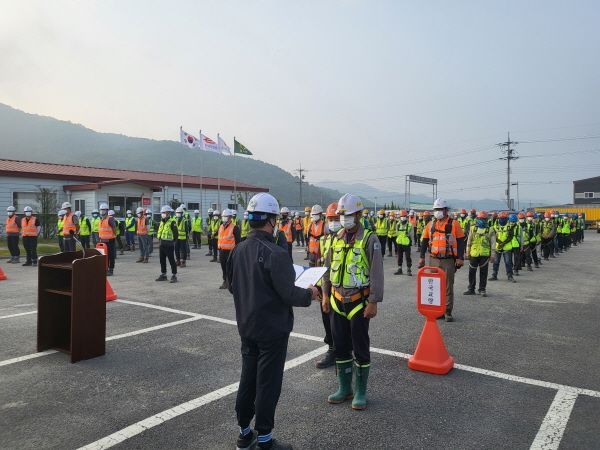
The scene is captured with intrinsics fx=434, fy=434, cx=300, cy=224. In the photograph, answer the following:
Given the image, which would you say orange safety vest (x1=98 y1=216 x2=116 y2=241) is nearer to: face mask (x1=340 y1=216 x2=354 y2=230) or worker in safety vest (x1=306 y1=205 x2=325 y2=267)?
worker in safety vest (x1=306 y1=205 x2=325 y2=267)

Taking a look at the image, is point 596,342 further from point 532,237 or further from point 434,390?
point 532,237

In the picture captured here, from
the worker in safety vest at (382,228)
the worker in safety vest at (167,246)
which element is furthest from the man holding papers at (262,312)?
the worker in safety vest at (382,228)

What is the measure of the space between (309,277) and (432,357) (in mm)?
2352

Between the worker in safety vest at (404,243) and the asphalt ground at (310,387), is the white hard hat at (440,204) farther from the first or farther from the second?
the worker in safety vest at (404,243)

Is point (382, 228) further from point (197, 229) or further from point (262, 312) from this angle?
point (262, 312)

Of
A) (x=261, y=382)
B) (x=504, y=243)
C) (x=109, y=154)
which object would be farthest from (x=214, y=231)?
(x=109, y=154)

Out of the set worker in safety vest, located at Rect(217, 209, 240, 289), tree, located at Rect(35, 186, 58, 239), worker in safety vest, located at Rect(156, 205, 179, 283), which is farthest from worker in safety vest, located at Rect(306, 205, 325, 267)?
tree, located at Rect(35, 186, 58, 239)

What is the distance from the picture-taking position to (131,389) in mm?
Result: 4586

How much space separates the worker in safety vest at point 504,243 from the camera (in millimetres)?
12703

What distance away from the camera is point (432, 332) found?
521 cm

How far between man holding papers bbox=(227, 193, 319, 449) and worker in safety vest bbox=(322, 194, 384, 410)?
36.4 inches

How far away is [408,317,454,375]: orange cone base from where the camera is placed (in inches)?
198

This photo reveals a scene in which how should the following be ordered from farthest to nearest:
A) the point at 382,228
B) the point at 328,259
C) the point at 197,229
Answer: the point at 197,229
the point at 382,228
the point at 328,259

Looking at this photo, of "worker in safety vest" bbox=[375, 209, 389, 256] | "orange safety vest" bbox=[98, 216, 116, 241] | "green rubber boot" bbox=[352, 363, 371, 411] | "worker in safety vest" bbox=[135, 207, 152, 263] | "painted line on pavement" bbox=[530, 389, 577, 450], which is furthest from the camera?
"worker in safety vest" bbox=[375, 209, 389, 256]
